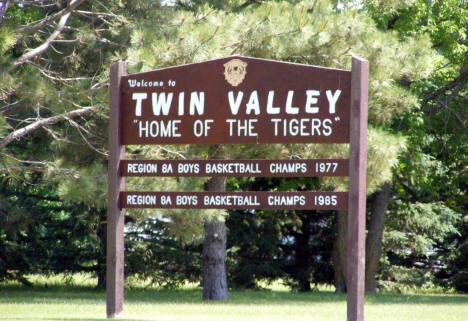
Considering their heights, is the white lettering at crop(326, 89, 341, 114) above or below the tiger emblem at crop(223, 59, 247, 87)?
below

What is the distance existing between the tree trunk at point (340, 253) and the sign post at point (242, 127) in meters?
12.8

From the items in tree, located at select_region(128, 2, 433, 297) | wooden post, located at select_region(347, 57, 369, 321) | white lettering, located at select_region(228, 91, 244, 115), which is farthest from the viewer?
tree, located at select_region(128, 2, 433, 297)

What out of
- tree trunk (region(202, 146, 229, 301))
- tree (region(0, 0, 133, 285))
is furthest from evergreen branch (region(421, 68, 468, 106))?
tree (region(0, 0, 133, 285))

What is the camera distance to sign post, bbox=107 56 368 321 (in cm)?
929

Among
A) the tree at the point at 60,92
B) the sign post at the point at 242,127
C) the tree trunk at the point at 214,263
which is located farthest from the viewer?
Result: the tree trunk at the point at 214,263

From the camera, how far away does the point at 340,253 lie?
2288 cm

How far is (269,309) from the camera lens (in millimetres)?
15516

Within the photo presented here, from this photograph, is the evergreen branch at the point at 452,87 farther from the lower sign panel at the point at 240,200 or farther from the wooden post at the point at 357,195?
the lower sign panel at the point at 240,200

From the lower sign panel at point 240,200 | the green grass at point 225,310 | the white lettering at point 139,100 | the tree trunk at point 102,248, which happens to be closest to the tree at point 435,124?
the green grass at point 225,310

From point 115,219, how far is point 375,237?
13.8m

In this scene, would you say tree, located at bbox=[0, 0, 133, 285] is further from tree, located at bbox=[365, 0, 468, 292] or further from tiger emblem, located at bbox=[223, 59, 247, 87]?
tree, located at bbox=[365, 0, 468, 292]

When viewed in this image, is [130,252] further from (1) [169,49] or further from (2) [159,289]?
(1) [169,49]

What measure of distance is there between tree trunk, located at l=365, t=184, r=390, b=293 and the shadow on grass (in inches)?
46.8

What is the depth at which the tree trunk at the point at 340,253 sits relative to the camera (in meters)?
22.3
